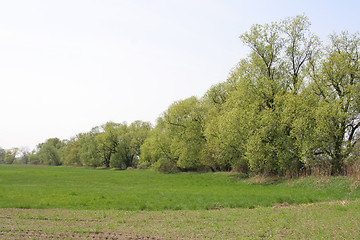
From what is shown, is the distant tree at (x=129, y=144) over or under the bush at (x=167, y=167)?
over

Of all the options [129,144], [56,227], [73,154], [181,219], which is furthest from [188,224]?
[73,154]

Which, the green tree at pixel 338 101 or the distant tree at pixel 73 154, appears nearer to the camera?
the green tree at pixel 338 101

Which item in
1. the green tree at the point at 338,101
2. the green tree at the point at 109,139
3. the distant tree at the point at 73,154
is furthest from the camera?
the distant tree at the point at 73,154

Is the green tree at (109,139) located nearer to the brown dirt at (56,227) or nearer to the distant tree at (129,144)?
the distant tree at (129,144)

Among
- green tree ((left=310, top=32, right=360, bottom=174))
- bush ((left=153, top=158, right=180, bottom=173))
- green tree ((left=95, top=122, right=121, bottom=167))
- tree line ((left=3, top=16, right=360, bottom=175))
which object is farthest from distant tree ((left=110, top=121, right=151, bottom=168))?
green tree ((left=310, top=32, right=360, bottom=174))

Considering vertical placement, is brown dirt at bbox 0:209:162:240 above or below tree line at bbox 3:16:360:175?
below

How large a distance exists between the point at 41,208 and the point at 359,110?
29954mm

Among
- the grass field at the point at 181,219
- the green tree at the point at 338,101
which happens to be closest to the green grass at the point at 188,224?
the grass field at the point at 181,219

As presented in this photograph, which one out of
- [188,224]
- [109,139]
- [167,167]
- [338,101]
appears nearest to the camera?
[188,224]

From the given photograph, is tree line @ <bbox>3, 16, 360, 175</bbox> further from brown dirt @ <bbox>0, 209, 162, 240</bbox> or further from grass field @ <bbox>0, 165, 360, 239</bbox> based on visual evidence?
brown dirt @ <bbox>0, 209, 162, 240</bbox>

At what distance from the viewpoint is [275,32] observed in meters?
39.3

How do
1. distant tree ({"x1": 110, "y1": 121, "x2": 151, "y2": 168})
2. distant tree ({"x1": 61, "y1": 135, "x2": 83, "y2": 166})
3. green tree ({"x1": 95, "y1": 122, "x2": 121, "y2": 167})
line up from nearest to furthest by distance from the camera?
1. distant tree ({"x1": 110, "y1": 121, "x2": 151, "y2": 168})
2. green tree ({"x1": 95, "y1": 122, "x2": 121, "y2": 167})
3. distant tree ({"x1": 61, "y1": 135, "x2": 83, "y2": 166})

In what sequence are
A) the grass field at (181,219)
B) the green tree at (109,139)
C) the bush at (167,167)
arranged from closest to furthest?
1. the grass field at (181,219)
2. the bush at (167,167)
3. the green tree at (109,139)

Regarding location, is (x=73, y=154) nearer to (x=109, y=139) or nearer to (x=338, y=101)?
(x=109, y=139)
